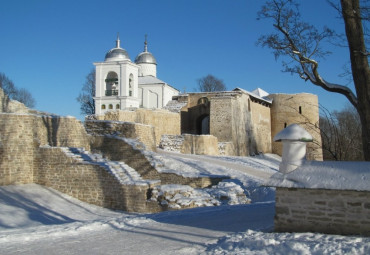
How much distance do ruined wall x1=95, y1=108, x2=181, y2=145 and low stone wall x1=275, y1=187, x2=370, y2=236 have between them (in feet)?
65.3

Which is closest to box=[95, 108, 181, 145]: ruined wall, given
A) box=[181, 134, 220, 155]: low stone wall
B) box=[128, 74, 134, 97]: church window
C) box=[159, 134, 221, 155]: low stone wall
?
box=[159, 134, 221, 155]: low stone wall

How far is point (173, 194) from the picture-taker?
11.5 meters

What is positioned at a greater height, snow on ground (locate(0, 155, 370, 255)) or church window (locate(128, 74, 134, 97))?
church window (locate(128, 74, 134, 97))

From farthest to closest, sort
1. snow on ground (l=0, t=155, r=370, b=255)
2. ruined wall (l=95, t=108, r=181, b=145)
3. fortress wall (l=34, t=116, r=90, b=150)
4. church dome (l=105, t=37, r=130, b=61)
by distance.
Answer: church dome (l=105, t=37, r=130, b=61) < ruined wall (l=95, t=108, r=181, b=145) < fortress wall (l=34, t=116, r=90, b=150) < snow on ground (l=0, t=155, r=370, b=255)

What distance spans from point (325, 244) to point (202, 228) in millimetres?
2135

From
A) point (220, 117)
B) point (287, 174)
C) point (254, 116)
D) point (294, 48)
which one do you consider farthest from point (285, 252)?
point (254, 116)

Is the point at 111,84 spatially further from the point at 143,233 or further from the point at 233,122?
the point at 143,233

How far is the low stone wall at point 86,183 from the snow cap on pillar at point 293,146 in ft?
20.4

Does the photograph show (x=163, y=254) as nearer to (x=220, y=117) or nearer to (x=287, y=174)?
(x=287, y=174)

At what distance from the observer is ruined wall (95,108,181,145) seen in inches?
980

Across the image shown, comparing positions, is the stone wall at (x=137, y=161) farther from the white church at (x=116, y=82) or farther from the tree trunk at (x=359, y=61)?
the white church at (x=116, y=82)

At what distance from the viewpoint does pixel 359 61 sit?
714 cm

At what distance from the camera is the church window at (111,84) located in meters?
42.4

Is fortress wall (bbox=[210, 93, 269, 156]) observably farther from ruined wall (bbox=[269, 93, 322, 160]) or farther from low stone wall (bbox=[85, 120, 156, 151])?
low stone wall (bbox=[85, 120, 156, 151])
